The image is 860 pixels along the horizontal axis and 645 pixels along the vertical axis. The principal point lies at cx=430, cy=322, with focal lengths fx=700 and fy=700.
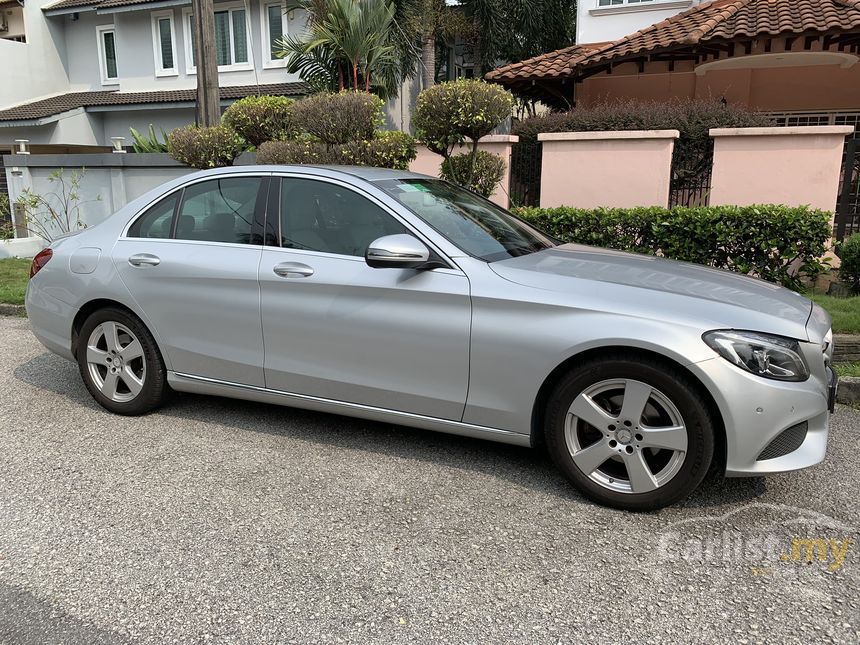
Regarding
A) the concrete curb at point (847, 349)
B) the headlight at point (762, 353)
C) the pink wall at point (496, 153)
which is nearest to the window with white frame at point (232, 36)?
the pink wall at point (496, 153)

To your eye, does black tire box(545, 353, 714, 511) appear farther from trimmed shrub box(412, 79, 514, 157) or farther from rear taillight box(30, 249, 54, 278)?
trimmed shrub box(412, 79, 514, 157)

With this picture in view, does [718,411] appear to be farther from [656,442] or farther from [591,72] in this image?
[591,72]

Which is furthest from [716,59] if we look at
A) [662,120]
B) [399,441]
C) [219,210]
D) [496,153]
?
[399,441]

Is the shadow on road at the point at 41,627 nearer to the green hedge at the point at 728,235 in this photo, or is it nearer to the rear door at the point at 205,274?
the rear door at the point at 205,274

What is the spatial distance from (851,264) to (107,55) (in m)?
22.9

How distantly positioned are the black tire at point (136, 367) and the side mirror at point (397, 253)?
1.79m

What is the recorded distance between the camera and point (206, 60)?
903 cm

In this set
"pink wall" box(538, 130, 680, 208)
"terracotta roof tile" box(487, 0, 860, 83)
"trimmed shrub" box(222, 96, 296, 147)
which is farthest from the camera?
"terracotta roof tile" box(487, 0, 860, 83)

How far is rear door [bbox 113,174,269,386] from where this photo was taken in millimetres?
4188

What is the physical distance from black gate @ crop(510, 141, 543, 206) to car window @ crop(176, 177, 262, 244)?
569cm

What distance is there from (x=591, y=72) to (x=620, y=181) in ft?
18.0

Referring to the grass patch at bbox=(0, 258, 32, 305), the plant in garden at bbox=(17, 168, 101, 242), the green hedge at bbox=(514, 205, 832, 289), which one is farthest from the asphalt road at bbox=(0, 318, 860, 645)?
the plant in garden at bbox=(17, 168, 101, 242)

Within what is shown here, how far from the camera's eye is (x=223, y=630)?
101 inches

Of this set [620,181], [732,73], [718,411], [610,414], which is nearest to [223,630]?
[610,414]
